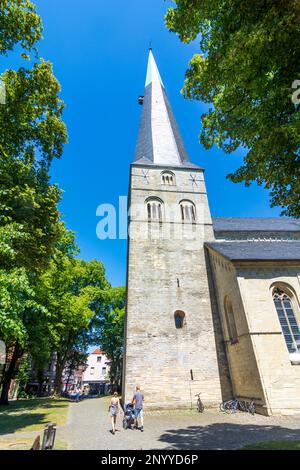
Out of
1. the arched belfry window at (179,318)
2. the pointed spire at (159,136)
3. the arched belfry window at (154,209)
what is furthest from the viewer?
the pointed spire at (159,136)

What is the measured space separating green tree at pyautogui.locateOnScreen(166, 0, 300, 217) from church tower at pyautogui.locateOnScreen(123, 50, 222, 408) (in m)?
11.4

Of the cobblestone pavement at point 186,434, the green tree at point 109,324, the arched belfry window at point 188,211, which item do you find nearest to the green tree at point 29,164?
the cobblestone pavement at point 186,434

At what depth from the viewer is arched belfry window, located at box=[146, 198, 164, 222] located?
20867mm

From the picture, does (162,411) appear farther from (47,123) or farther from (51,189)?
(47,123)

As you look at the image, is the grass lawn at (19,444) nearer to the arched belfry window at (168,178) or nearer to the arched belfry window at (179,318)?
the arched belfry window at (179,318)

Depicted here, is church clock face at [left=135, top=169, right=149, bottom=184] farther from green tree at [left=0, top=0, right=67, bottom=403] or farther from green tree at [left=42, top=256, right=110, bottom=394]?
green tree at [left=0, top=0, right=67, bottom=403]

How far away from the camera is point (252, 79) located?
5.68 metres

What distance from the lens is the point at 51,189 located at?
1076 cm

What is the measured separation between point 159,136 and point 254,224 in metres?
13.3

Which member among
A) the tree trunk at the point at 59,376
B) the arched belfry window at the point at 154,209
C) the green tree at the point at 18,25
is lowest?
the tree trunk at the point at 59,376

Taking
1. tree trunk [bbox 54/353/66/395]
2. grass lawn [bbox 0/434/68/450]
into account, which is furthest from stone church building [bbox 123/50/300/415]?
tree trunk [bbox 54/353/66/395]

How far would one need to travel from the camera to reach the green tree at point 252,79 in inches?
196

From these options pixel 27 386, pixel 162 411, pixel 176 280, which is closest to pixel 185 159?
pixel 176 280

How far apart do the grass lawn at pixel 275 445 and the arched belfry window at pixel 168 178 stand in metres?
19.2
